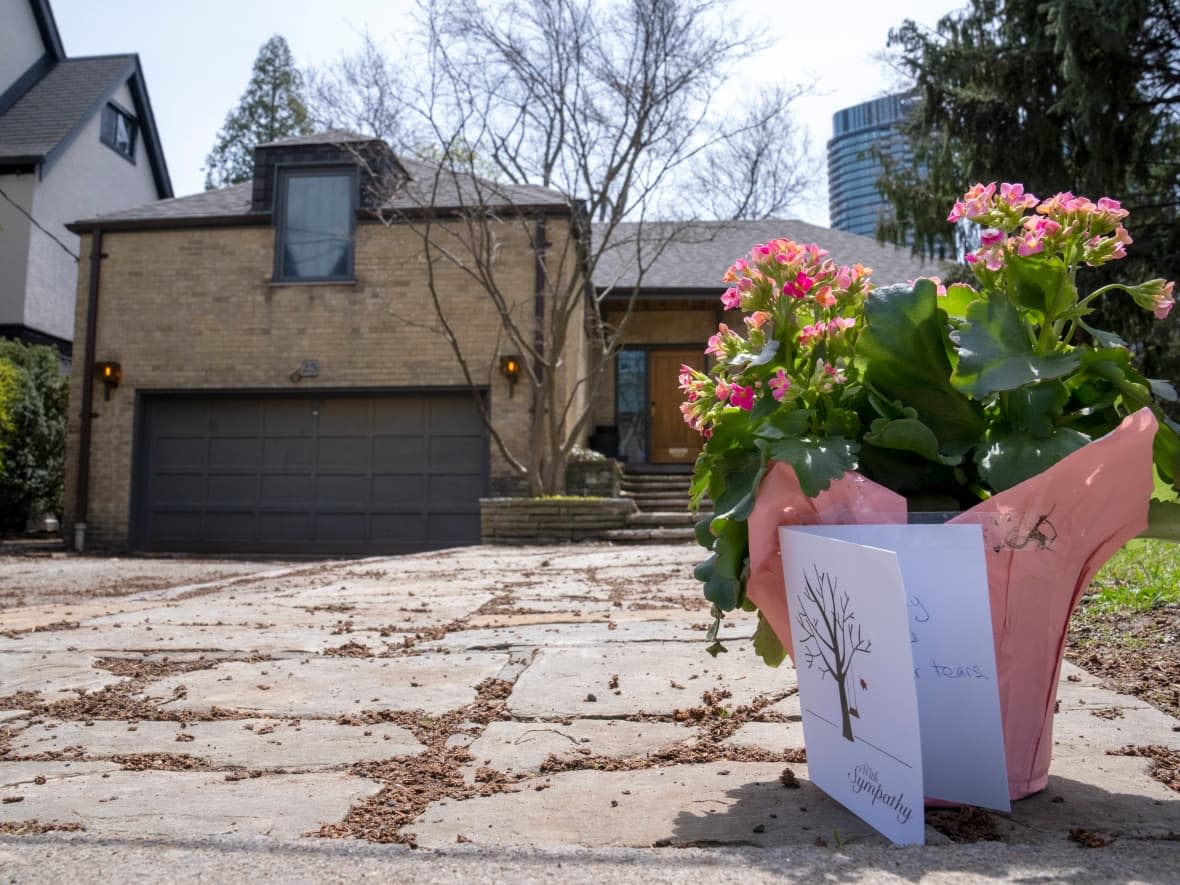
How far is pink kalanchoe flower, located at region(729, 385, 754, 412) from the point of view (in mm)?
1444

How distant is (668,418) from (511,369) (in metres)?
3.30

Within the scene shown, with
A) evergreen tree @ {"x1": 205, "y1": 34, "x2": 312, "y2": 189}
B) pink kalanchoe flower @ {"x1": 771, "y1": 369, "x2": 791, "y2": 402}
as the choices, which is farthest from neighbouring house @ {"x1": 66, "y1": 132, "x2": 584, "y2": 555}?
evergreen tree @ {"x1": 205, "y1": 34, "x2": 312, "y2": 189}

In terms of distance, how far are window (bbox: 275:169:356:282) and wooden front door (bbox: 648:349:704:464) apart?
4643 millimetres

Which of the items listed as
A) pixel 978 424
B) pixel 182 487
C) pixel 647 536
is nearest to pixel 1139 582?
pixel 978 424

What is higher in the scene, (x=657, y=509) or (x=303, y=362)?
(x=303, y=362)

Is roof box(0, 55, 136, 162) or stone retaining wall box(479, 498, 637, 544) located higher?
roof box(0, 55, 136, 162)

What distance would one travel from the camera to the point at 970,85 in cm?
826

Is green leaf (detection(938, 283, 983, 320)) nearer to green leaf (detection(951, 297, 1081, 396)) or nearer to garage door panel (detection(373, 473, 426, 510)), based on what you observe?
green leaf (detection(951, 297, 1081, 396))

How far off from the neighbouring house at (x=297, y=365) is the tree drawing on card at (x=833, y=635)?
967 centimetres

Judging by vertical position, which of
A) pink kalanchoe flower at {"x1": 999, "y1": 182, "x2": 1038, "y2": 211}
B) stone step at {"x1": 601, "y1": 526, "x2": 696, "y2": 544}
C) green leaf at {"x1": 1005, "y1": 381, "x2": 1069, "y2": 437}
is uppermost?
pink kalanchoe flower at {"x1": 999, "y1": 182, "x2": 1038, "y2": 211}

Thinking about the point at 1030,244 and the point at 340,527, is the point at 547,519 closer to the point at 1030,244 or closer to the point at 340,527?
the point at 340,527

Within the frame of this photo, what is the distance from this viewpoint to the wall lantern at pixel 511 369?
35.3ft

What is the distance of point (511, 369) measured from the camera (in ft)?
35.3

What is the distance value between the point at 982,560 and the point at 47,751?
167 centimetres
